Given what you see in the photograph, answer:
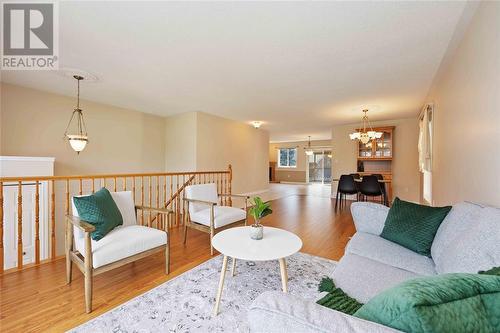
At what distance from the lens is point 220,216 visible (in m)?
2.99

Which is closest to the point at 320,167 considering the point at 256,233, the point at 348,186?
the point at 348,186

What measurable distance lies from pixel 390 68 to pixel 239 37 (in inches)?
80.9

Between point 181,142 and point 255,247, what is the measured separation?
4.30 m

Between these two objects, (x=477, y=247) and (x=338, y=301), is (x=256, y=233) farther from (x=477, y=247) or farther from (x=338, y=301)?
(x=477, y=247)

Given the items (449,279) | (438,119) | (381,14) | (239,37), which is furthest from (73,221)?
(438,119)

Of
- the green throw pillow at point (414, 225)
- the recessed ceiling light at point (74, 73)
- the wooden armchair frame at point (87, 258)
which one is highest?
the recessed ceiling light at point (74, 73)

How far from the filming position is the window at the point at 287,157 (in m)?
12.6

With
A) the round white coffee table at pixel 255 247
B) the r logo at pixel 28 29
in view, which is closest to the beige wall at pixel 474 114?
the round white coffee table at pixel 255 247

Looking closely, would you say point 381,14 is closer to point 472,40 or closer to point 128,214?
point 472,40

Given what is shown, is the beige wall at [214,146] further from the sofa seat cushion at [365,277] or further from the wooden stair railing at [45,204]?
the sofa seat cushion at [365,277]

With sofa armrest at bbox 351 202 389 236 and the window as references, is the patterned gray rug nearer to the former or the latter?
sofa armrest at bbox 351 202 389 236

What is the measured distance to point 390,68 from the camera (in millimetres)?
2852

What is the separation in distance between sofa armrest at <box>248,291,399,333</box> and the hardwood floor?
5.71ft

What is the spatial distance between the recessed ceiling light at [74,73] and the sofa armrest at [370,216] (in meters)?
3.86
